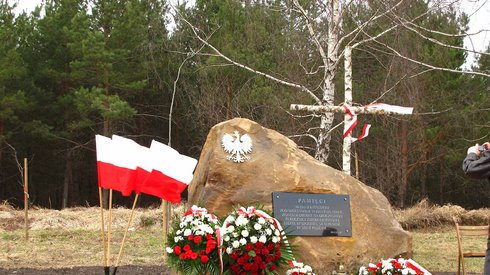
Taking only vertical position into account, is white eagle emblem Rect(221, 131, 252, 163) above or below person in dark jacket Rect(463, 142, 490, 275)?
above

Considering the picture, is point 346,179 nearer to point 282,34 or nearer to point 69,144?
point 282,34

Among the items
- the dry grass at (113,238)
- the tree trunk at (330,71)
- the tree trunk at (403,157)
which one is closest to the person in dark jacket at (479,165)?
the dry grass at (113,238)

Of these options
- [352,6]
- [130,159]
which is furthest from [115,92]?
[130,159]

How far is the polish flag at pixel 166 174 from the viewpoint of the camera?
7.66 m

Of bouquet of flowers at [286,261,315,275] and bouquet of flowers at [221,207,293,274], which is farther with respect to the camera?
bouquet of flowers at [286,261,315,275]

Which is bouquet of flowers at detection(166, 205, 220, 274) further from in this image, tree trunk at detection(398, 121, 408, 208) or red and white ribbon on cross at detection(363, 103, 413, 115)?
tree trunk at detection(398, 121, 408, 208)

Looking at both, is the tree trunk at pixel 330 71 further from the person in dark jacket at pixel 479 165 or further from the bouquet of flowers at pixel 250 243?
the person in dark jacket at pixel 479 165

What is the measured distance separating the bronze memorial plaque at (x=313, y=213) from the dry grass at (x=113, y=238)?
12.3 feet

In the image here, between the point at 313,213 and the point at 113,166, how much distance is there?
2.31 metres

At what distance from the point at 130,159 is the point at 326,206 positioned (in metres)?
2.28

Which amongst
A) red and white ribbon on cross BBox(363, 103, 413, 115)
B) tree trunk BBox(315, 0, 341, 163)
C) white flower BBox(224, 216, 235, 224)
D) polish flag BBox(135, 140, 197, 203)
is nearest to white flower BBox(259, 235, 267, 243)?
white flower BBox(224, 216, 235, 224)

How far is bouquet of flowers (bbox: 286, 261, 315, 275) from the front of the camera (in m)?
6.51

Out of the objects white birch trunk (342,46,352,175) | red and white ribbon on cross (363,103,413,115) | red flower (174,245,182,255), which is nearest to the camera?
red flower (174,245,182,255)

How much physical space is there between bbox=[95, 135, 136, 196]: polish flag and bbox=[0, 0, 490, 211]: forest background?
29.4 ft
